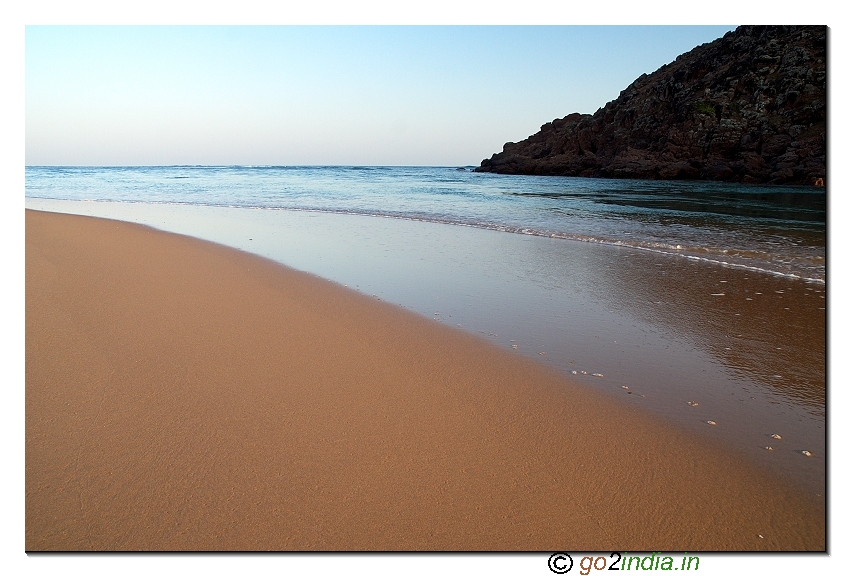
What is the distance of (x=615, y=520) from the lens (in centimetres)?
201

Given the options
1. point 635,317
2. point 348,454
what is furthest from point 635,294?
point 348,454

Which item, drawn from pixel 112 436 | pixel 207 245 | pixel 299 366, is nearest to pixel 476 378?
pixel 299 366

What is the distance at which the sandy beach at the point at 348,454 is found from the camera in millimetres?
1942

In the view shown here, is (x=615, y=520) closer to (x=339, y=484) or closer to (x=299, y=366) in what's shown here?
(x=339, y=484)

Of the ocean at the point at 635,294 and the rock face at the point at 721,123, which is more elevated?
the rock face at the point at 721,123

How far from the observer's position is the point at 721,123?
3969cm

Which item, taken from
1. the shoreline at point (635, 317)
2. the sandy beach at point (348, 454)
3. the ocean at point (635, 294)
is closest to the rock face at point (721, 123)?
the ocean at point (635, 294)

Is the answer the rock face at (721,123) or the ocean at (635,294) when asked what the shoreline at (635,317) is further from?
the rock face at (721,123)

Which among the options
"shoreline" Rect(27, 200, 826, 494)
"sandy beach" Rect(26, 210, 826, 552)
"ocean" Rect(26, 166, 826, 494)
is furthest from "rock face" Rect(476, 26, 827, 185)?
"sandy beach" Rect(26, 210, 826, 552)

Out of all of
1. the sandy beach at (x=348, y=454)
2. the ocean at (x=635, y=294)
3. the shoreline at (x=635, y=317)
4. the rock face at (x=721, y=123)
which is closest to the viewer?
the sandy beach at (x=348, y=454)

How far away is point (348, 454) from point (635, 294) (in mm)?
4340

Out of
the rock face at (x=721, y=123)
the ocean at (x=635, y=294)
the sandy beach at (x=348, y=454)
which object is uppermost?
the rock face at (x=721, y=123)

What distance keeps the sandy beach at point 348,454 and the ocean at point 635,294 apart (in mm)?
362

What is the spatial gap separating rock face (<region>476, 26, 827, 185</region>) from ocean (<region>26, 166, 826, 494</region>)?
25547 millimetres
